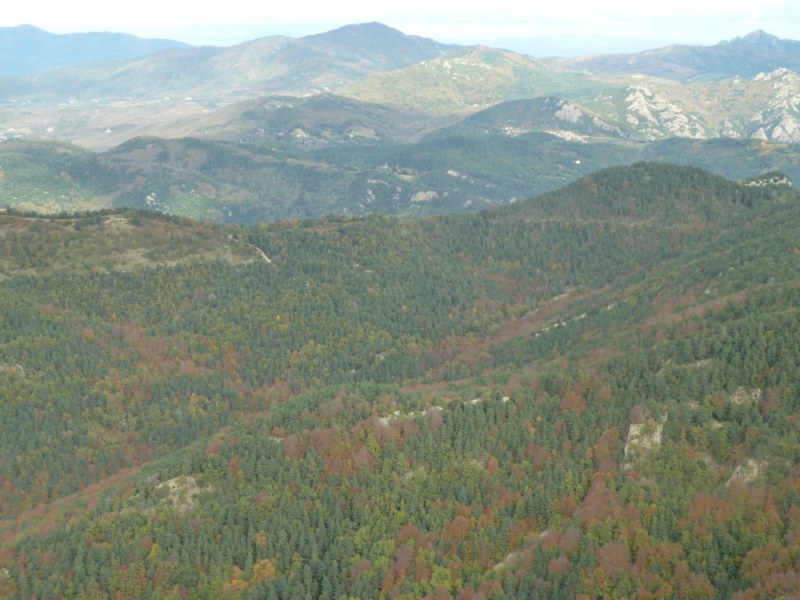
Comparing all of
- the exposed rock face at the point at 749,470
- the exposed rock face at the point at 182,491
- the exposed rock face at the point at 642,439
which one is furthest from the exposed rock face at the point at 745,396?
the exposed rock face at the point at 182,491

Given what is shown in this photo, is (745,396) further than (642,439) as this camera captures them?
No

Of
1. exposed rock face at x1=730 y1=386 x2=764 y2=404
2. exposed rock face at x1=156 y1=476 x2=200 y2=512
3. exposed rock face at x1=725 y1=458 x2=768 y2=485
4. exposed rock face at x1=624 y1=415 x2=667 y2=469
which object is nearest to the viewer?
exposed rock face at x1=725 y1=458 x2=768 y2=485

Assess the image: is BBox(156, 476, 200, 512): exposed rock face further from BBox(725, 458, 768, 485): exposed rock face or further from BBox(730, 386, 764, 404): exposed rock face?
BBox(730, 386, 764, 404): exposed rock face

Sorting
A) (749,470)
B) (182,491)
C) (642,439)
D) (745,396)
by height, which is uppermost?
(745,396)

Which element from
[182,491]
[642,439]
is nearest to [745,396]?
[642,439]

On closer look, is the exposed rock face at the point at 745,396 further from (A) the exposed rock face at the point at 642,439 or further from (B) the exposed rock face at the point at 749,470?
(B) the exposed rock face at the point at 749,470

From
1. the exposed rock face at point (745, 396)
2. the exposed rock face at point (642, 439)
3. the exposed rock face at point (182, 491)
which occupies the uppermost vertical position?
the exposed rock face at point (745, 396)

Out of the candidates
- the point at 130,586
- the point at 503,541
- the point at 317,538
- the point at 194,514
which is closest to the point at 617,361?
the point at 503,541

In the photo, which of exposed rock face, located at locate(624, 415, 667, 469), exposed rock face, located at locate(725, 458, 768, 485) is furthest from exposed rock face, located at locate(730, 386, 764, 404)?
exposed rock face, located at locate(725, 458, 768, 485)

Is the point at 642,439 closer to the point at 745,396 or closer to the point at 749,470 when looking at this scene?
the point at 749,470

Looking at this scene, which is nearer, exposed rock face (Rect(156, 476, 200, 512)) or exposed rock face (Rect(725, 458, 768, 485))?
exposed rock face (Rect(725, 458, 768, 485))

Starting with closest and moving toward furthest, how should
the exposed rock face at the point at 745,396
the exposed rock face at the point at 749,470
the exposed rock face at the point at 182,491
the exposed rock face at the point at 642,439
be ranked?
the exposed rock face at the point at 749,470 → the exposed rock face at the point at 745,396 → the exposed rock face at the point at 642,439 → the exposed rock face at the point at 182,491

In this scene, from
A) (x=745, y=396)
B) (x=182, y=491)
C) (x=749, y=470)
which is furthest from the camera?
(x=182, y=491)
